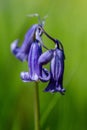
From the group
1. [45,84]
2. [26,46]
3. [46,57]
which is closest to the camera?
[46,57]

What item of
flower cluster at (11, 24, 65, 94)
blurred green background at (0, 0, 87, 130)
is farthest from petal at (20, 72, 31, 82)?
blurred green background at (0, 0, 87, 130)

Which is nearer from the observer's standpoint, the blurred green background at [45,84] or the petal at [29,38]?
the petal at [29,38]

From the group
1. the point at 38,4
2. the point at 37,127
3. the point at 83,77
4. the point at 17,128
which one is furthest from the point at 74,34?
the point at 37,127

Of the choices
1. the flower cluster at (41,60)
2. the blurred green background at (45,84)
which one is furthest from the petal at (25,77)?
the blurred green background at (45,84)

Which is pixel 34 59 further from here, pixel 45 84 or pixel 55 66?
pixel 45 84

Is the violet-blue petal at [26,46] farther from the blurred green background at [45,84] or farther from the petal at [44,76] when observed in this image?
the blurred green background at [45,84]

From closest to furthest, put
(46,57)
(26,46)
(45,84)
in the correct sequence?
(46,57)
(26,46)
(45,84)

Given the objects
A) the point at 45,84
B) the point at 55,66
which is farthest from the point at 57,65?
the point at 45,84

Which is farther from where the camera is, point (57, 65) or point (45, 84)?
point (45, 84)
